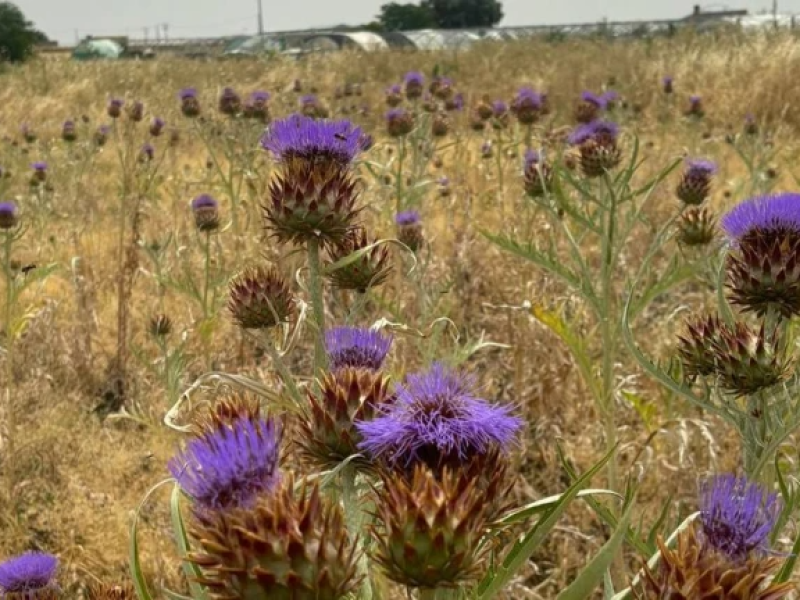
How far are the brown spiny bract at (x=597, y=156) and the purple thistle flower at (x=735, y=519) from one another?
6.50 feet

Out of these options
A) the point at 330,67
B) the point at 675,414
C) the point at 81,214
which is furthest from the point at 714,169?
the point at 330,67

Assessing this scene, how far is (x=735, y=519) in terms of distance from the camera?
38.3 inches

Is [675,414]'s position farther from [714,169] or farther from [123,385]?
[123,385]

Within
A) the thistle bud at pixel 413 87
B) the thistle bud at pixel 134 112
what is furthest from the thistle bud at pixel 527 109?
the thistle bud at pixel 134 112

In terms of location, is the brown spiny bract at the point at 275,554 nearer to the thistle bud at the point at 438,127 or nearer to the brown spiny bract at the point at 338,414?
the brown spiny bract at the point at 338,414

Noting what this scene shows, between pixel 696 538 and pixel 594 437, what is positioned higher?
pixel 696 538

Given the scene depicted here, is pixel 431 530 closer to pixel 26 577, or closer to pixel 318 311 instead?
pixel 318 311

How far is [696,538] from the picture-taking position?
991 millimetres

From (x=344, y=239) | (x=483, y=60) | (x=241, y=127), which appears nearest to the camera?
(x=344, y=239)

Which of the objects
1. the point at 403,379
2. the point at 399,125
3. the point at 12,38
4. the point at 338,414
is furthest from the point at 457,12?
the point at 338,414

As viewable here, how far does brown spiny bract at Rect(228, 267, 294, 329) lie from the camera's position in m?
1.75

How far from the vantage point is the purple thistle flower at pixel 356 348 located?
52.7 inches

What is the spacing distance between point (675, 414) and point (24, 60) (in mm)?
16819

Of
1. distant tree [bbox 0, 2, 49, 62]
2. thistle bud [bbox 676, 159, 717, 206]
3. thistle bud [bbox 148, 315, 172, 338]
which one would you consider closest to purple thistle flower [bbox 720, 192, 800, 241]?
thistle bud [bbox 676, 159, 717, 206]
